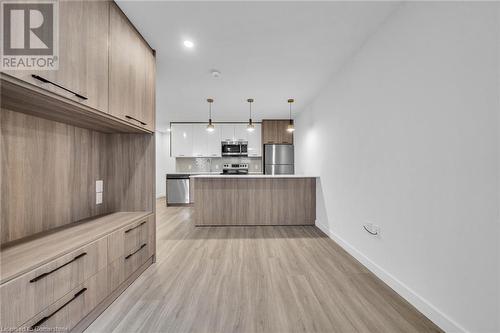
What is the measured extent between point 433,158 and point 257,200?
2647 millimetres

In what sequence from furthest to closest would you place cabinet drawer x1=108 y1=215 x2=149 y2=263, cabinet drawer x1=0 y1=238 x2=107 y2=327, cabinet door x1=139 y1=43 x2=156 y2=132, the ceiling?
cabinet door x1=139 y1=43 x2=156 y2=132
the ceiling
cabinet drawer x1=108 y1=215 x2=149 y2=263
cabinet drawer x1=0 y1=238 x2=107 y2=327

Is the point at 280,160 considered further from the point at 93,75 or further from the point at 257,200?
the point at 93,75

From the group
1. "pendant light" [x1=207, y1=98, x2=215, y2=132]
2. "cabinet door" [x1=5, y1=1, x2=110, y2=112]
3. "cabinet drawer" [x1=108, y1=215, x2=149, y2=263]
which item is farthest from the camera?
"pendant light" [x1=207, y1=98, x2=215, y2=132]

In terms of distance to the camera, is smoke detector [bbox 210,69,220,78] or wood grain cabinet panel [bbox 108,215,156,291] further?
smoke detector [bbox 210,69,220,78]

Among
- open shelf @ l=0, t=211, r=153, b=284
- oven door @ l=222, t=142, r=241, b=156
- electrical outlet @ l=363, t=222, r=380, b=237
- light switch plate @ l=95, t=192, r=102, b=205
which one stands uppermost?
oven door @ l=222, t=142, r=241, b=156

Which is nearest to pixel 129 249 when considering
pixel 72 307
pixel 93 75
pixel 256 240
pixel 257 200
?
pixel 72 307

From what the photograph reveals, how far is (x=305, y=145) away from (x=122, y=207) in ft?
12.2

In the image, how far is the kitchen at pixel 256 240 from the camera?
3.44ft

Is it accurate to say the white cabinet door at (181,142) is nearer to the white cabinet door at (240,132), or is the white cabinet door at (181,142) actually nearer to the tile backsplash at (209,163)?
the tile backsplash at (209,163)

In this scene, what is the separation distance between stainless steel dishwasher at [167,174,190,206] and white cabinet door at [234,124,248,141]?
202 centimetres

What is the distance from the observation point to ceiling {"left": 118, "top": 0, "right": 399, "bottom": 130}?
1632 millimetres

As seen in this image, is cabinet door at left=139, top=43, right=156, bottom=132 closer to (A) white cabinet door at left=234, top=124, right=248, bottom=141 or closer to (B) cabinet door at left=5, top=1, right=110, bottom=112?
(B) cabinet door at left=5, top=1, right=110, bottom=112

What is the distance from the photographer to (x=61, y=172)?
5.13 ft

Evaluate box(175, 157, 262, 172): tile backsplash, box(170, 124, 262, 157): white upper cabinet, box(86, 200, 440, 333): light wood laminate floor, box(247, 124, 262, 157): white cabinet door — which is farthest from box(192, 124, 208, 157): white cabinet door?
box(86, 200, 440, 333): light wood laminate floor
